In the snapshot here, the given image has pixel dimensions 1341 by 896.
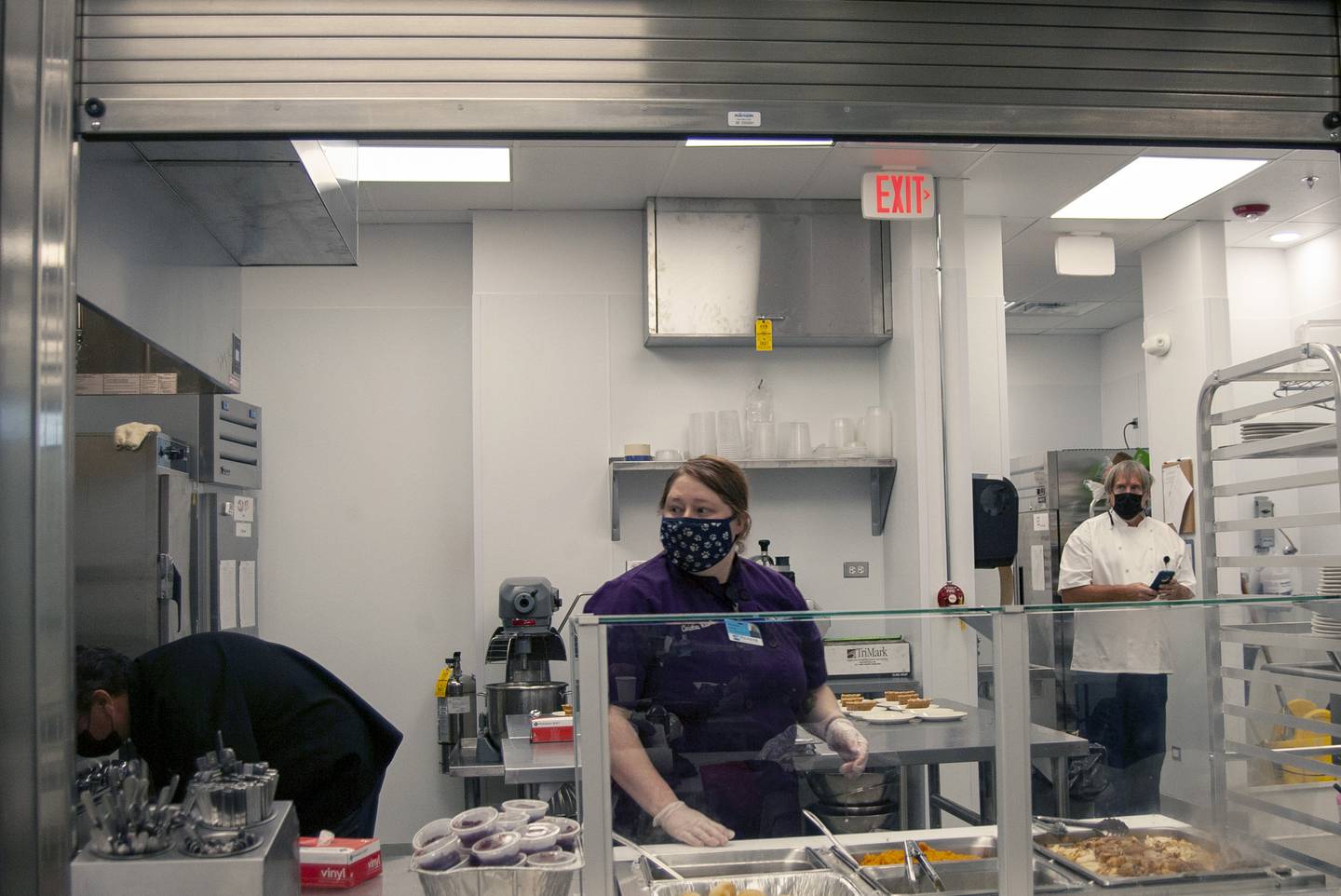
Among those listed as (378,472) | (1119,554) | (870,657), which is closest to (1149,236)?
(1119,554)

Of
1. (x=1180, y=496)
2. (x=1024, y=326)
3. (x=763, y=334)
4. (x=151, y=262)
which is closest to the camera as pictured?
(x=151, y=262)

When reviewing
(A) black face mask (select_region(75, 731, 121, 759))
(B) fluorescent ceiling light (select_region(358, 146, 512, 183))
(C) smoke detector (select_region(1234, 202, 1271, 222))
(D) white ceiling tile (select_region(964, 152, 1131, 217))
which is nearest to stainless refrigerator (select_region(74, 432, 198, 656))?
(A) black face mask (select_region(75, 731, 121, 759))

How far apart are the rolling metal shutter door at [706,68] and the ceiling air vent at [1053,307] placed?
5.61 metres

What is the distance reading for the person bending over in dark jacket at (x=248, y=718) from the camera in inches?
104

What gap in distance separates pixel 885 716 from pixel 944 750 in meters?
0.13

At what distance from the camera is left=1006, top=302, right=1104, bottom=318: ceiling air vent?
24.5ft

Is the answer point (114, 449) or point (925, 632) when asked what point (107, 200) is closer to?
point (925, 632)

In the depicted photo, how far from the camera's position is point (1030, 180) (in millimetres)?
5000

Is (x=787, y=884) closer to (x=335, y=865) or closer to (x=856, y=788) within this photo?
(x=856, y=788)

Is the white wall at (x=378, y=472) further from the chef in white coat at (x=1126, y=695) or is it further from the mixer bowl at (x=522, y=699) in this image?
the chef in white coat at (x=1126, y=695)

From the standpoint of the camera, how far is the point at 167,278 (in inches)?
90.9

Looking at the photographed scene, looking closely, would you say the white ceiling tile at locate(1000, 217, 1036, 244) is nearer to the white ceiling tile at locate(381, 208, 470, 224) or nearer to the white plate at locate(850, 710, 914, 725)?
the white ceiling tile at locate(381, 208, 470, 224)

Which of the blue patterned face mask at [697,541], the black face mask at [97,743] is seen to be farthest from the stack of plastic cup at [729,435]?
the black face mask at [97,743]

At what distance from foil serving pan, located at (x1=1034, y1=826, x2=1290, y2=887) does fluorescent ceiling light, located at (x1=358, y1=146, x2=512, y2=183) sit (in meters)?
3.52
